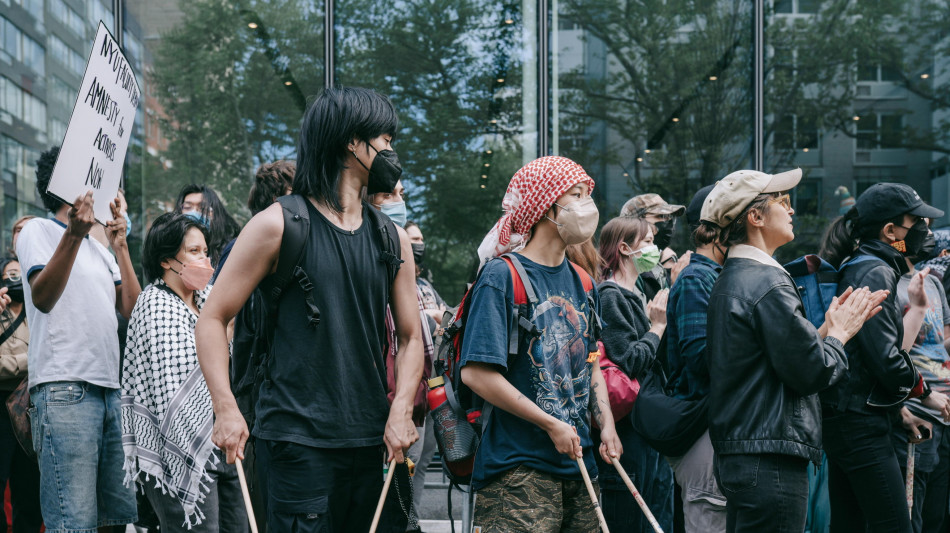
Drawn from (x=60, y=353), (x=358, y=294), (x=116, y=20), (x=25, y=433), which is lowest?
(x=25, y=433)

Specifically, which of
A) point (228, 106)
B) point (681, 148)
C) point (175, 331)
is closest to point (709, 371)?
point (175, 331)

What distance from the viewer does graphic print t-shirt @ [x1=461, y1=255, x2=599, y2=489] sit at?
323 centimetres

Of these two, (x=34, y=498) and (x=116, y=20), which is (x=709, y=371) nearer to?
(x=34, y=498)

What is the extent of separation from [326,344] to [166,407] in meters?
1.55

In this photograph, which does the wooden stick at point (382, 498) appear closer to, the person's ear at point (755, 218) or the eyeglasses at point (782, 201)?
the person's ear at point (755, 218)

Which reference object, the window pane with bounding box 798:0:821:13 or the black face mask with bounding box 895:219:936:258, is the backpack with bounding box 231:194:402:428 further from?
the window pane with bounding box 798:0:821:13

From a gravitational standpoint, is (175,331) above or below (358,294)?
below

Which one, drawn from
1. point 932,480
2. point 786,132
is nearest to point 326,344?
point 932,480

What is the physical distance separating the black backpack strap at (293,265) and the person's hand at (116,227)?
6.28 ft

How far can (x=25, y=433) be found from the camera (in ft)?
15.8

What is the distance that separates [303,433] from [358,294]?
493mm

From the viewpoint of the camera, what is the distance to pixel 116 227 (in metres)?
4.50

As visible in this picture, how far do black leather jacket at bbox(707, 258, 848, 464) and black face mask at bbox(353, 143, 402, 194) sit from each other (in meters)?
1.31

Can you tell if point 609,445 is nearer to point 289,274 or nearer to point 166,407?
point 289,274
